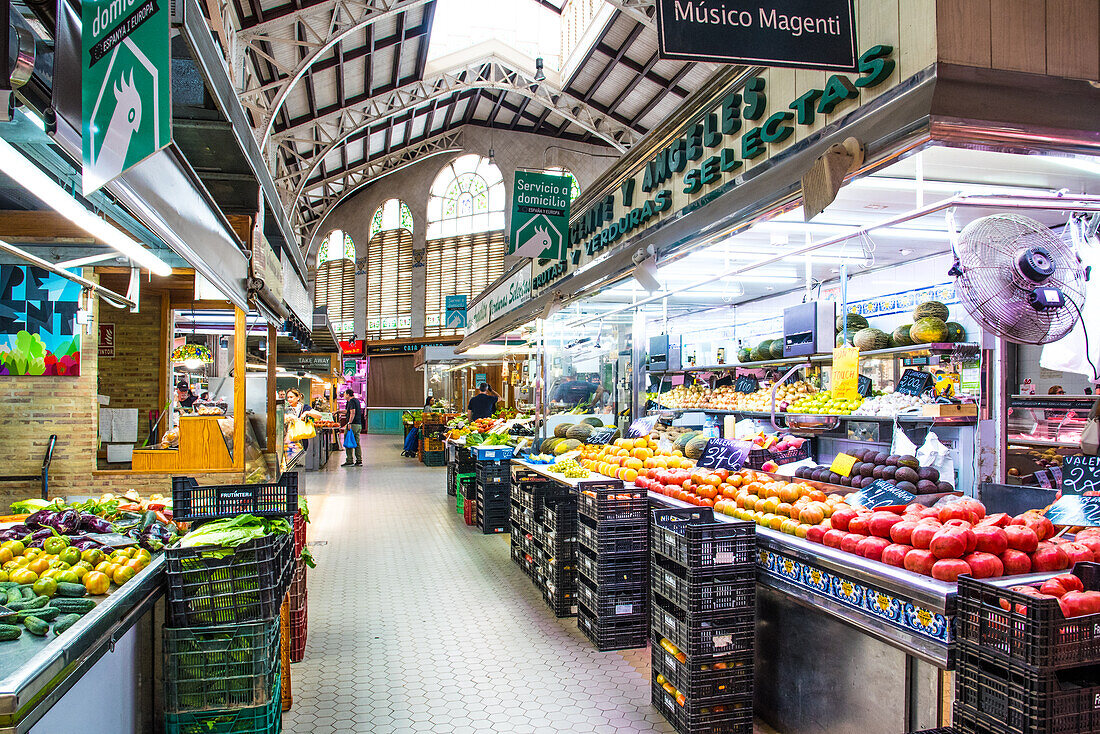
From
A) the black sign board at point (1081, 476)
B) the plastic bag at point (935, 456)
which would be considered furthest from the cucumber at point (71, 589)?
the plastic bag at point (935, 456)

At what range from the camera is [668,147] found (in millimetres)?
5125

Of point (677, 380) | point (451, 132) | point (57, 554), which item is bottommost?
point (57, 554)

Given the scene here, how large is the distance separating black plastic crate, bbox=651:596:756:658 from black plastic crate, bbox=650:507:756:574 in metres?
0.22

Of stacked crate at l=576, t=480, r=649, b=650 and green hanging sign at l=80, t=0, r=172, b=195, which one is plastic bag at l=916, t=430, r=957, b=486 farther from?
green hanging sign at l=80, t=0, r=172, b=195

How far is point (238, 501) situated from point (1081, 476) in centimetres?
424

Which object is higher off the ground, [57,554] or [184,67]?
[184,67]

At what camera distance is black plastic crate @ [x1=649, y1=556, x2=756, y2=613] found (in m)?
3.24

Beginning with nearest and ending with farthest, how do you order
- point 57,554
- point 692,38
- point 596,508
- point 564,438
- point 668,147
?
point 692,38 < point 57,554 < point 596,508 < point 668,147 < point 564,438

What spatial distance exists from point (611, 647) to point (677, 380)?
7.08m

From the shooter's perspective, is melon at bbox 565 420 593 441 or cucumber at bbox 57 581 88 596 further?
melon at bbox 565 420 593 441

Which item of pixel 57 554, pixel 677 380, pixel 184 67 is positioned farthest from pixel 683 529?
pixel 677 380

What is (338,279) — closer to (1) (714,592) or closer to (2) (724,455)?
(2) (724,455)

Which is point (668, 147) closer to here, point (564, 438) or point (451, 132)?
point (564, 438)

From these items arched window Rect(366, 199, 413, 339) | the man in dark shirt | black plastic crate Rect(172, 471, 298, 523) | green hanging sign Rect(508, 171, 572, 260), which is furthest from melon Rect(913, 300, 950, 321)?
arched window Rect(366, 199, 413, 339)
